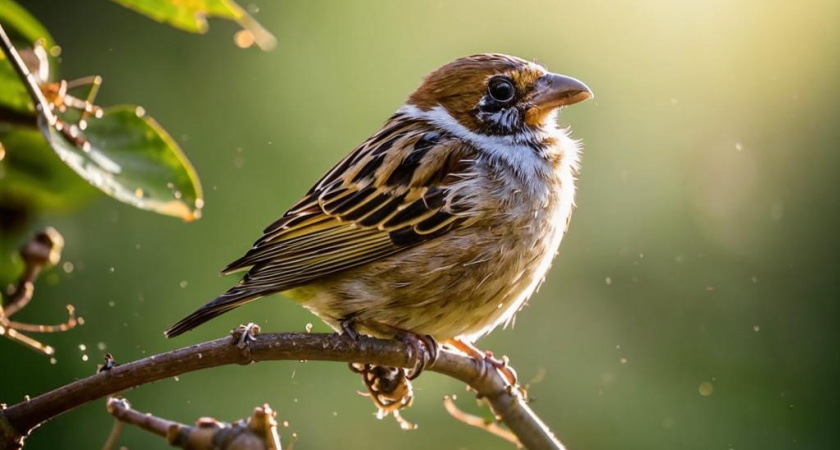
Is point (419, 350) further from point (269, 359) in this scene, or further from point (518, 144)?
point (518, 144)

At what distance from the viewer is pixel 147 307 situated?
19.5ft

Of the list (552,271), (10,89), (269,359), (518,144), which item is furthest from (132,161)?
(552,271)

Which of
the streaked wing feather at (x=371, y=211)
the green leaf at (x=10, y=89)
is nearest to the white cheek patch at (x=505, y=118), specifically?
the streaked wing feather at (x=371, y=211)

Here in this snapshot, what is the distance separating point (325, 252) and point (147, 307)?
219cm

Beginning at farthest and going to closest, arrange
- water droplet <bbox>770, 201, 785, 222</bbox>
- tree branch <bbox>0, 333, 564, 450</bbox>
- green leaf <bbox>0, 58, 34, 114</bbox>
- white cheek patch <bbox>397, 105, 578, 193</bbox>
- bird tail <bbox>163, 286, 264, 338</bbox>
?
1. water droplet <bbox>770, 201, 785, 222</bbox>
2. white cheek patch <bbox>397, 105, 578, 193</bbox>
3. bird tail <bbox>163, 286, 264, 338</bbox>
4. green leaf <bbox>0, 58, 34, 114</bbox>
5. tree branch <bbox>0, 333, 564, 450</bbox>

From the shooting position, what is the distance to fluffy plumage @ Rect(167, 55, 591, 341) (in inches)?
154

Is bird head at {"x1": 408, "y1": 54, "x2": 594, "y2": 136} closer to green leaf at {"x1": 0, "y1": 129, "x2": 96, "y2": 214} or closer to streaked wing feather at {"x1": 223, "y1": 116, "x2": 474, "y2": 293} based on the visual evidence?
streaked wing feather at {"x1": 223, "y1": 116, "x2": 474, "y2": 293}

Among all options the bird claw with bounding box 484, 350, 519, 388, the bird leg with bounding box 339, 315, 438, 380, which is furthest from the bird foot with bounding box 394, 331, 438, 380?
the bird claw with bounding box 484, 350, 519, 388

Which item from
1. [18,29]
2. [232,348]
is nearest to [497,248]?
[232,348]

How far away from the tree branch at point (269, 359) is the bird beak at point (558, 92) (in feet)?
3.76

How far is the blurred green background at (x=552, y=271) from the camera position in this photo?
5.97 m

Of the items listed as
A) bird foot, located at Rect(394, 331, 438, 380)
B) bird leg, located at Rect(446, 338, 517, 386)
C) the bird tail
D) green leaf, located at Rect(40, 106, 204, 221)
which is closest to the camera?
green leaf, located at Rect(40, 106, 204, 221)

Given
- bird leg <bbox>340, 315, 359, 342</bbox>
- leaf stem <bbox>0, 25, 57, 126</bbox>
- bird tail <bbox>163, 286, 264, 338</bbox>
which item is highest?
leaf stem <bbox>0, 25, 57, 126</bbox>

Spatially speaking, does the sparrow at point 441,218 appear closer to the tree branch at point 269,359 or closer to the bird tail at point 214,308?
the bird tail at point 214,308
